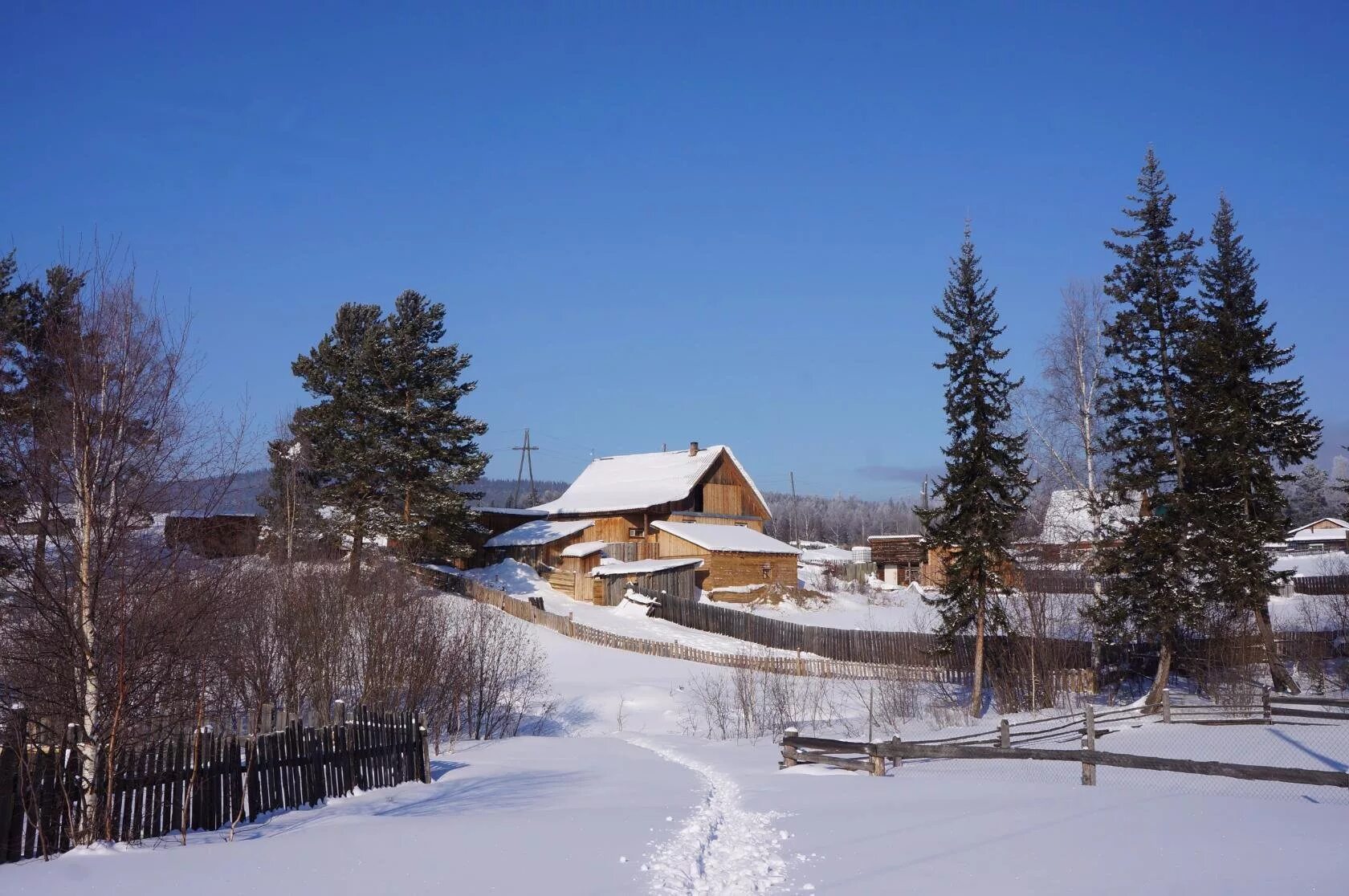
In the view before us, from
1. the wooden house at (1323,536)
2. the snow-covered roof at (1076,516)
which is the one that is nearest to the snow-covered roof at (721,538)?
the snow-covered roof at (1076,516)

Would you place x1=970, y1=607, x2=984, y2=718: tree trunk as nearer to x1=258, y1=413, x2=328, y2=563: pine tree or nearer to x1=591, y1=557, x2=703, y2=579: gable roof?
x1=591, y1=557, x2=703, y2=579: gable roof

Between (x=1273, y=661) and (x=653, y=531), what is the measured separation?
107 feet

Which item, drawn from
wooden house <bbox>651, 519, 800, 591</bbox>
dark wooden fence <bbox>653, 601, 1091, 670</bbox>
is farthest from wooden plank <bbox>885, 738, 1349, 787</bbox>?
wooden house <bbox>651, 519, 800, 591</bbox>

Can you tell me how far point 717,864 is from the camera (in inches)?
392

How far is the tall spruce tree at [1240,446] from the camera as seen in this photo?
26359 mm

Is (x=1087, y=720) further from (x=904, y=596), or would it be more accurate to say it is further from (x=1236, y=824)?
(x=904, y=596)

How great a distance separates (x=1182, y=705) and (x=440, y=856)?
20.7 meters

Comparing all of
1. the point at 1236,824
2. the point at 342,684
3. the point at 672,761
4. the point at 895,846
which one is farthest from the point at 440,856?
the point at 342,684

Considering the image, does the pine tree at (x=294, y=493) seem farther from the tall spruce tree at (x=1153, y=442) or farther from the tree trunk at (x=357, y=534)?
the tall spruce tree at (x=1153, y=442)

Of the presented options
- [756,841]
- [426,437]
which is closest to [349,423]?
[426,437]

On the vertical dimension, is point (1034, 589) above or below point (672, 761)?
above

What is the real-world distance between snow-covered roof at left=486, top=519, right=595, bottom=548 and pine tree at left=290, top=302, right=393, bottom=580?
39.1ft

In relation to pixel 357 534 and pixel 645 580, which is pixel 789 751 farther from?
pixel 645 580

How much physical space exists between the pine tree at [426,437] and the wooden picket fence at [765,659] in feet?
7.65
